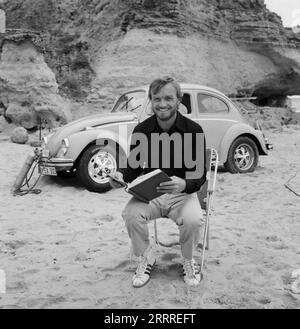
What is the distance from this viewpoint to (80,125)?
23.1ft

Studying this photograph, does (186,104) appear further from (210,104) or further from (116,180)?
(116,180)

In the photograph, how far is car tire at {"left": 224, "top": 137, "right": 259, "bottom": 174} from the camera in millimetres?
8188

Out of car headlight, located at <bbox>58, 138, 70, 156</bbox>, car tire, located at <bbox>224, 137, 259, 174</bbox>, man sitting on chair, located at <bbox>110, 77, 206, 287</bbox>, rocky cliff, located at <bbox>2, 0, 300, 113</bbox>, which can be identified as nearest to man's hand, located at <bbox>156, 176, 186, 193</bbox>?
man sitting on chair, located at <bbox>110, 77, 206, 287</bbox>

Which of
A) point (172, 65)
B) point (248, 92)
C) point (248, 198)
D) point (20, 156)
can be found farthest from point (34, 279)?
point (248, 92)

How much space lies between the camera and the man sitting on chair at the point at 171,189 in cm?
320

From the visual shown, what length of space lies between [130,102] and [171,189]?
16.0 feet

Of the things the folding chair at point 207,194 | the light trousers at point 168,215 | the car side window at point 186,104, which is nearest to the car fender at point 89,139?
the car side window at point 186,104

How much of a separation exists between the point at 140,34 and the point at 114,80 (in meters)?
2.07

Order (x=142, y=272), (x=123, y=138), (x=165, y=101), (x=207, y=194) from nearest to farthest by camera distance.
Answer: (x=165, y=101), (x=142, y=272), (x=207, y=194), (x=123, y=138)

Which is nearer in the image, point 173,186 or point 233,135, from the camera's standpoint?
point 173,186

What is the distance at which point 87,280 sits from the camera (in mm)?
3400

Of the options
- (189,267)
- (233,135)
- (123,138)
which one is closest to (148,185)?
(189,267)

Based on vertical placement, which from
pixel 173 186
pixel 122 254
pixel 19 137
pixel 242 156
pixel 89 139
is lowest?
pixel 122 254

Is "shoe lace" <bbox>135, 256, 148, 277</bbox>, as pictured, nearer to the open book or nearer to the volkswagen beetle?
the open book
